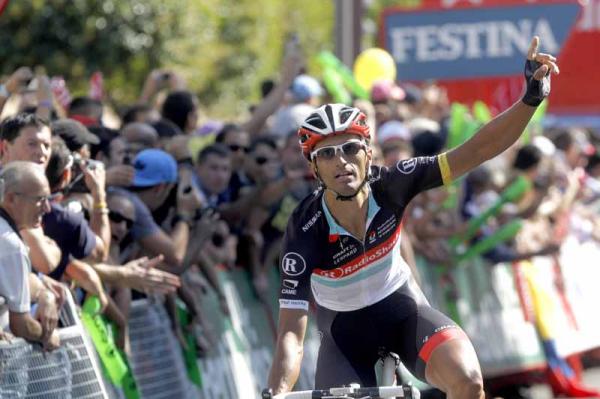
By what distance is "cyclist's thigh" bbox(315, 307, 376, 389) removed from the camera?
8102 mm

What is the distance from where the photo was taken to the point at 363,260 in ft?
26.5

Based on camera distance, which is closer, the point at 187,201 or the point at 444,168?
the point at 444,168

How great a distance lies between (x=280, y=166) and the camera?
12.4 m

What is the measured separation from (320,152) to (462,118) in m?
7.89

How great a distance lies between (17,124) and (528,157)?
29.4 ft

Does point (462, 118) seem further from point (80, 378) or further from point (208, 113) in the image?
point (208, 113)

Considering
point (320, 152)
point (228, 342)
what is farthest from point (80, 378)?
point (228, 342)

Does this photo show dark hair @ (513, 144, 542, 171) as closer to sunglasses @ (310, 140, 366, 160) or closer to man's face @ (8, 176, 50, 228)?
sunglasses @ (310, 140, 366, 160)

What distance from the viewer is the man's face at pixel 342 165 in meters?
7.76

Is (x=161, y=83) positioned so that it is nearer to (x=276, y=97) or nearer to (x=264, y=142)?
(x=276, y=97)

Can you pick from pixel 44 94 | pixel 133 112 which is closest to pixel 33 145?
pixel 44 94

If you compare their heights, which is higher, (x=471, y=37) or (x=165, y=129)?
(x=471, y=37)

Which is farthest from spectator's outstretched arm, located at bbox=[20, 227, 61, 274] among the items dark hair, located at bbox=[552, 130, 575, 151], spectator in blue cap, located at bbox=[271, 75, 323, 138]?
dark hair, located at bbox=[552, 130, 575, 151]

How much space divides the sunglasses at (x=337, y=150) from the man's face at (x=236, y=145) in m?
4.39
